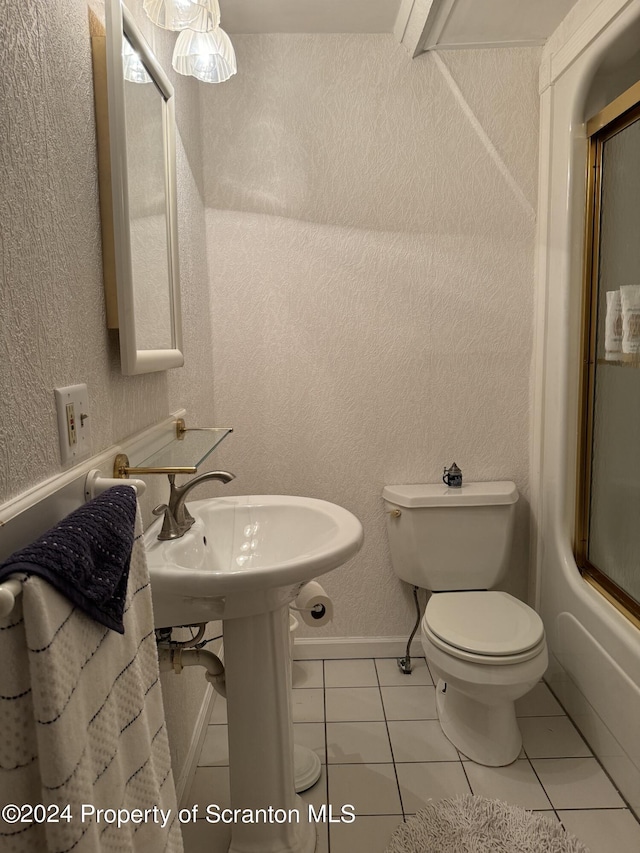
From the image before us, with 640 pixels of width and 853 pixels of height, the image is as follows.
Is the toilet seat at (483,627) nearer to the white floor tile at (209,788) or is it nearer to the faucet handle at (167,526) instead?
the white floor tile at (209,788)

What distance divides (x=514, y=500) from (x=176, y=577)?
1.37 m

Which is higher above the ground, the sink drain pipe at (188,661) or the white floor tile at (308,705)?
the sink drain pipe at (188,661)

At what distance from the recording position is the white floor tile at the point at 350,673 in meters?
2.15

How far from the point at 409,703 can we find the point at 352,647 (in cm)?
34

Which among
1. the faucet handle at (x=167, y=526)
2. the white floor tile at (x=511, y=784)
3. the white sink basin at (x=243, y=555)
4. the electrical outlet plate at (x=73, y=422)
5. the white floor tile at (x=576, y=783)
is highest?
the electrical outlet plate at (x=73, y=422)

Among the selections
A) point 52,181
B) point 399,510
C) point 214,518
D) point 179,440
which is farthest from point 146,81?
point 399,510

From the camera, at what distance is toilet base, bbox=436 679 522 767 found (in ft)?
5.71

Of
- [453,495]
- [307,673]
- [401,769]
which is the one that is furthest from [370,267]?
[401,769]

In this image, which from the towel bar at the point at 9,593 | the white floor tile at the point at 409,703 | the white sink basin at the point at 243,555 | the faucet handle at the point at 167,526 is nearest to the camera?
the towel bar at the point at 9,593

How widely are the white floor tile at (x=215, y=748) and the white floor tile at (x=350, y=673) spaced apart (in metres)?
0.42

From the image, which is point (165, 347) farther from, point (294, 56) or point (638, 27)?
point (638, 27)

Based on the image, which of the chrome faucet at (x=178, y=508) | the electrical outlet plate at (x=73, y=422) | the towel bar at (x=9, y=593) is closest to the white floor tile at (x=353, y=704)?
the chrome faucet at (x=178, y=508)

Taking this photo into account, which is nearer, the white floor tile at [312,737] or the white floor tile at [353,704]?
the white floor tile at [312,737]

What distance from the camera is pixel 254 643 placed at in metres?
1.29
